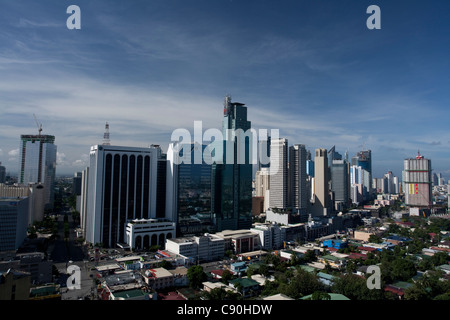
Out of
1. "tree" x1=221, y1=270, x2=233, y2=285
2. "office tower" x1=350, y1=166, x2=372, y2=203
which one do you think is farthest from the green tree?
"office tower" x1=350, y1=166, x2=372, y2=203

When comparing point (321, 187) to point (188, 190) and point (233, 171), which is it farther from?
point (188, 190)

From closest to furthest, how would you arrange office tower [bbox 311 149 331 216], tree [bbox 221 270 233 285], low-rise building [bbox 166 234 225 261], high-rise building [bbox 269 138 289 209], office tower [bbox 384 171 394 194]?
tree [bbox 221 270 233 285]
low-rise building [bbox 166 234 225 261]
high-rise building [bbox 269 138 289 209]
office tower [bbox 311 149 331 216]
office tower [bbox 384 171 394 194]

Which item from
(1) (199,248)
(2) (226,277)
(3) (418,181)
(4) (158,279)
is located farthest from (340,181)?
(4) (158,279)

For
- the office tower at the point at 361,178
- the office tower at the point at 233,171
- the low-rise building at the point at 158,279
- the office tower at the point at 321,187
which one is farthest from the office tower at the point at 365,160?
the low-rise building at the point at 158,279

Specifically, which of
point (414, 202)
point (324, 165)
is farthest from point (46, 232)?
point (414, 202)

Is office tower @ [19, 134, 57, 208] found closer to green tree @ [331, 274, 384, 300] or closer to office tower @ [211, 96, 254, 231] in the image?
office tower @ [211, 96, 254, 231]

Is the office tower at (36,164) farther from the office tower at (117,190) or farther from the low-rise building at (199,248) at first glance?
the low-rise building at (199,248)
